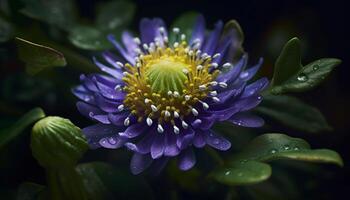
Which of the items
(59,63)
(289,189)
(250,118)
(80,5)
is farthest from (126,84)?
(80,5)

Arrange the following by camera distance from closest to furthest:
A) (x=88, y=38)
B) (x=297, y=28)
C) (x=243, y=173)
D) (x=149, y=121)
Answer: (x=243, y=173), (x=149, y=121), (x=88, y=38), (x=297, y=28)

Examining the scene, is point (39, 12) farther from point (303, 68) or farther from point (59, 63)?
point (303, 68)

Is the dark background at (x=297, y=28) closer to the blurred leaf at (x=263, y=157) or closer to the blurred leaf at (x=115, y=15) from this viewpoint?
the blurred leaf at (x=115, y=15)

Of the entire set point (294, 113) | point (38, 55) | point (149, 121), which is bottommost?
point (294, 113)

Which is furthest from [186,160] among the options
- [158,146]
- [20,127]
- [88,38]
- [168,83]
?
[88,38]

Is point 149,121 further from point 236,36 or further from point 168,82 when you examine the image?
point 236,36

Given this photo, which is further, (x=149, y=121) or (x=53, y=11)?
(x=53, y=11)
